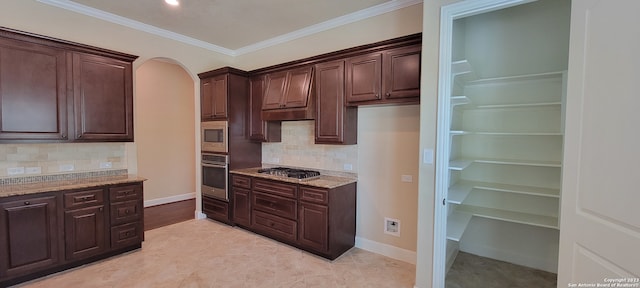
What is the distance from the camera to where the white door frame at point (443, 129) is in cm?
221

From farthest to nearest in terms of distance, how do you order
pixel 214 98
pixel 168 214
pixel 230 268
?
pixel 168 214 < pixel 214 98 < pixel 230 268

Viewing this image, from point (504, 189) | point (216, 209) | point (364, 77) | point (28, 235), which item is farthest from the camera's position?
point (216, 209)

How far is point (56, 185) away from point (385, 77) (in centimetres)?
365

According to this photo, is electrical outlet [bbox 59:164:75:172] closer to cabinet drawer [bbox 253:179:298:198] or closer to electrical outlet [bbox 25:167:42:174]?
electrical outlet [bbox 25:167:42:174]

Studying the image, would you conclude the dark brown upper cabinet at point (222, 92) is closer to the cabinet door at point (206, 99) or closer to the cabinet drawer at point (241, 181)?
the cabinet door at point (206, 99)

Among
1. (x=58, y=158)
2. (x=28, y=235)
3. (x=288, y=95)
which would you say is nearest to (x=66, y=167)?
(x=58, y=158)

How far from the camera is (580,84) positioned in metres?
1.41

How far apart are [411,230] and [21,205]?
12.8 ft

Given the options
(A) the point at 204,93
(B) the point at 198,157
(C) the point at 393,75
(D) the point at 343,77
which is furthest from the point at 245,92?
(C) the point at 393,75

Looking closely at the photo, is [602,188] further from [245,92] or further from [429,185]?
[245,92]

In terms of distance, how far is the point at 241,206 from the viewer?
13.0 ft

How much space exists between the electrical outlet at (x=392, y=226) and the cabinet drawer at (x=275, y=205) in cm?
112

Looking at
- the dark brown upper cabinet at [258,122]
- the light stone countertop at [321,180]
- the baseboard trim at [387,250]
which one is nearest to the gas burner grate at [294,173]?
the light stone countertop at [321,180]

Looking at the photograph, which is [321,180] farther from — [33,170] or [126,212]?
[33,170]
